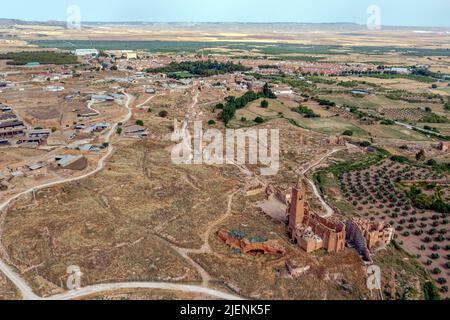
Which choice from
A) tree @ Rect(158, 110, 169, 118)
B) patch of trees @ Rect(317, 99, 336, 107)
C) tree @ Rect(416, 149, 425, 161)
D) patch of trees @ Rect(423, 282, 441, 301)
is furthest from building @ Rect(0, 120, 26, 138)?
patch of trees @ Rect(317, 99, 336, 107)

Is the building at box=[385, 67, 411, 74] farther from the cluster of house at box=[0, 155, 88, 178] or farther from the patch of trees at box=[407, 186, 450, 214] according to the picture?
the cluster of house at box=[0, 155, 88, 178]

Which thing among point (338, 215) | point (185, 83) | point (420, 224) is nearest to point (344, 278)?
point (338, 215)

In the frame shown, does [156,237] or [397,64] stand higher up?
[397,64]

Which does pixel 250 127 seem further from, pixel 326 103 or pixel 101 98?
pixel 101 98

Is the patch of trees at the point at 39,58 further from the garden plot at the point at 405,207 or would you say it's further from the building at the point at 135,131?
the garden plot at the point at 405,207

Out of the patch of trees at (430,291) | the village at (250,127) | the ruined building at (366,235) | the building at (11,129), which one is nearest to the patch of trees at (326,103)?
the village at (250,127)
